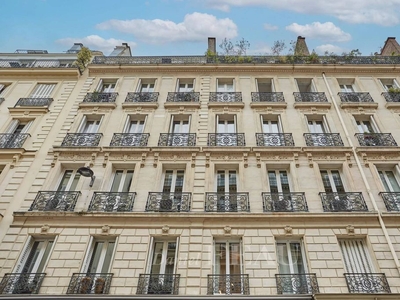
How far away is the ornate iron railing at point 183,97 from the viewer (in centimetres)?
1200

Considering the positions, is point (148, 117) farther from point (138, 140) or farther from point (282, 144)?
point (282, 144)

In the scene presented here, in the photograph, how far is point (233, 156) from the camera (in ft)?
31.6

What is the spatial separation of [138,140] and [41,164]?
3279 mm

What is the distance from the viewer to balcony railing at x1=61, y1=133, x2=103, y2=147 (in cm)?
1020

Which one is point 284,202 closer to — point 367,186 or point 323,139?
point 367,186

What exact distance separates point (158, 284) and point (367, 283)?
4.90m

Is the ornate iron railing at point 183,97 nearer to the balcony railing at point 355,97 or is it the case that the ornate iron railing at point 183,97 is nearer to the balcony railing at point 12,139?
the balcony railing at point 12,139

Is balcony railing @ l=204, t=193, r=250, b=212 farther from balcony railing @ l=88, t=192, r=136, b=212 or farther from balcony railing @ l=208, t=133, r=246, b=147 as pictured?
balcony railing @ l=88, t=192, r=136, b=212

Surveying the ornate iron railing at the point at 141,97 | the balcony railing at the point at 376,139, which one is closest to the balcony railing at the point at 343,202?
the balcony railing at the point at 376,139

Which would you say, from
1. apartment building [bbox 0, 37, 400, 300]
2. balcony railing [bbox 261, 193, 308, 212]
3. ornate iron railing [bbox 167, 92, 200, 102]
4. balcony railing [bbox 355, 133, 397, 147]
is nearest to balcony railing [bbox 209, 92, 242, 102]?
apartment building [bbox 0, 37, 400, 300]

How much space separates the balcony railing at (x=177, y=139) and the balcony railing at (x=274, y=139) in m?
2.32

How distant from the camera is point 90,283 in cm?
693

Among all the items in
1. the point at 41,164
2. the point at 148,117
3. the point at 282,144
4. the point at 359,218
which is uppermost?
the point at 148,117

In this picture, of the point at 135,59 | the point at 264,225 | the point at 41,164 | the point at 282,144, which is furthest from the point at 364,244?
the point at 135,59
